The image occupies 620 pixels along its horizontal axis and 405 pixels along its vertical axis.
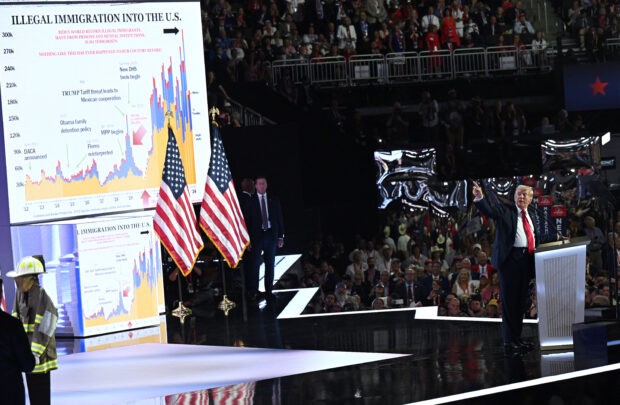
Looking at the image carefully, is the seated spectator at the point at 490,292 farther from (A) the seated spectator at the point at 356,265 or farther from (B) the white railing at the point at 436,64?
(B) the white railing at the point at 436,64

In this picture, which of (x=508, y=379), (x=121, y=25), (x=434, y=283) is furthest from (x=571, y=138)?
(x=508, y=379)

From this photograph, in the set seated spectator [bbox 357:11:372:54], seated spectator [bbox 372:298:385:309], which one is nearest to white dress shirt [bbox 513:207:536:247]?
seated spectator [bbox 372:298:385:309]

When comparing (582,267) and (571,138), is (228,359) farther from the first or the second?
(571,138)

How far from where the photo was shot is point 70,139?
12180mm

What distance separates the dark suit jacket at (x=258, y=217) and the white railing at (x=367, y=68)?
26.7 feet

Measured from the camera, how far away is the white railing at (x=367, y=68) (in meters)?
22.1

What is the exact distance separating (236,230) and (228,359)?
10.0 feet

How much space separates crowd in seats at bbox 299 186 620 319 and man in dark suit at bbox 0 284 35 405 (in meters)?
6.82

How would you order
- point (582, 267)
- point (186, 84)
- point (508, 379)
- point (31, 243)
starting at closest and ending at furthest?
point (508, 379), point (582, 267), point (31, 243), point (186, 84)

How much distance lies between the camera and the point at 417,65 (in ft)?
73.8

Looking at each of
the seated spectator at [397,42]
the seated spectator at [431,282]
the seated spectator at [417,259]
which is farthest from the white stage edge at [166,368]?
the seated spectator at [397,42]

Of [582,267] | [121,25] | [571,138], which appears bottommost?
[582,267]

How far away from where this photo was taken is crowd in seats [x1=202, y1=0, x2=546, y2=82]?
21984mm

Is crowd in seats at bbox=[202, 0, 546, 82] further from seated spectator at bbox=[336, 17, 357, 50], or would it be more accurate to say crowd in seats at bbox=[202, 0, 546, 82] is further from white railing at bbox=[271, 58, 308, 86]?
white railing at bbox=[271, 58, 308, 86]
